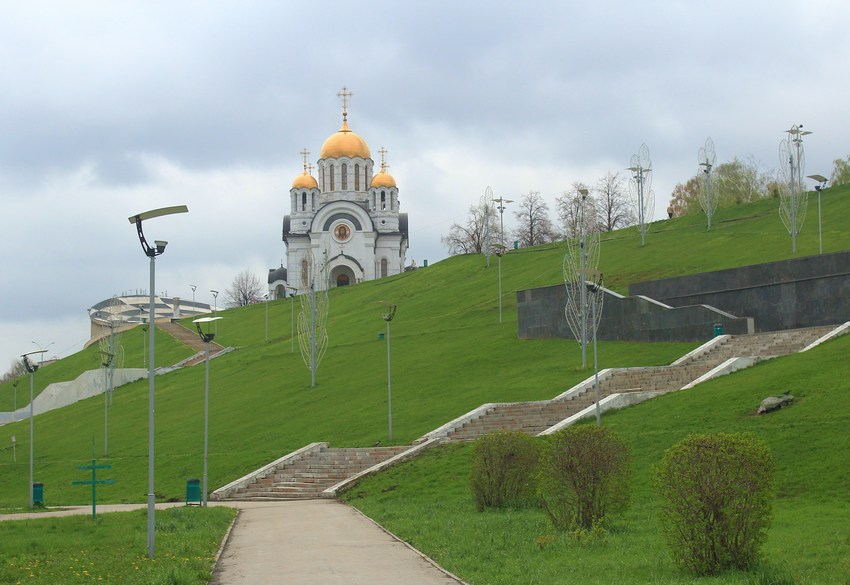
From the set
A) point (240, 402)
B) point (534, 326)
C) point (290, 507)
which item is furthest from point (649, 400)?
point (240, 402)

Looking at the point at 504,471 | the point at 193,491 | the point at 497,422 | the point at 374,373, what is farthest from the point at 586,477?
the point at 374,373

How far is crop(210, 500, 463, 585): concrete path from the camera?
1373 centimetres

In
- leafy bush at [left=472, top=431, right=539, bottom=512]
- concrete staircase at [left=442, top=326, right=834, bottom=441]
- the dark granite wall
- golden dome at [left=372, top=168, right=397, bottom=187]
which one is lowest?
leafy bush at [left=472, top=431, right=539, bottom=512]

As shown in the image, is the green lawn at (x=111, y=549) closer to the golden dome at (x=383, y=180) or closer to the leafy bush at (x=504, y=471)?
the leafy bush at (x=504, y=471)

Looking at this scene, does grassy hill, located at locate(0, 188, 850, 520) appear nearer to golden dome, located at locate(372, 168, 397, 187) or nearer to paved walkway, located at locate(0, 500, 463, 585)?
paved walkway, located at locate(0, 500, 463, 585)

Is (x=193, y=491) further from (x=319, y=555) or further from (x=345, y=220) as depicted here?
(x=345, y=220)

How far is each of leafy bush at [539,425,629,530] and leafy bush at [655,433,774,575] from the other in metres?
3.96

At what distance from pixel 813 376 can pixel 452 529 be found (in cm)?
1372

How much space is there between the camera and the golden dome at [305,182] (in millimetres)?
123562

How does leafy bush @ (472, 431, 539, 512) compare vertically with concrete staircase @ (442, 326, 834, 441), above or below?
below

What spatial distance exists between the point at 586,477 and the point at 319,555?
14.5 ft

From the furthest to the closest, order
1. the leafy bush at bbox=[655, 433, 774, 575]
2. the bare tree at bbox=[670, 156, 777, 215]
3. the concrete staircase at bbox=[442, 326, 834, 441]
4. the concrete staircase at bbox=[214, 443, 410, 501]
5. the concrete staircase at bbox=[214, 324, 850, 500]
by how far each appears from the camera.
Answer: the bare tree at bbox=[670, 156, 777, 215]
the concrete staircase at bbox=[442, 326, 834, 441]
the concrete staircase at bbox=[214, 324, 850, 500]
the concrete staircase at bbox=[214, 443, 410, 501]
the leafy bush at bbox=[655, 433, 774, 575]

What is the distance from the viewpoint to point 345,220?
117m

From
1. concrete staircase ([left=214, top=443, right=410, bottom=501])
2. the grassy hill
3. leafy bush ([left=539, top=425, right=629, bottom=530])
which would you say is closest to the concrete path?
leafy bush ([left=539, top=425, right=629, bottom=530])
